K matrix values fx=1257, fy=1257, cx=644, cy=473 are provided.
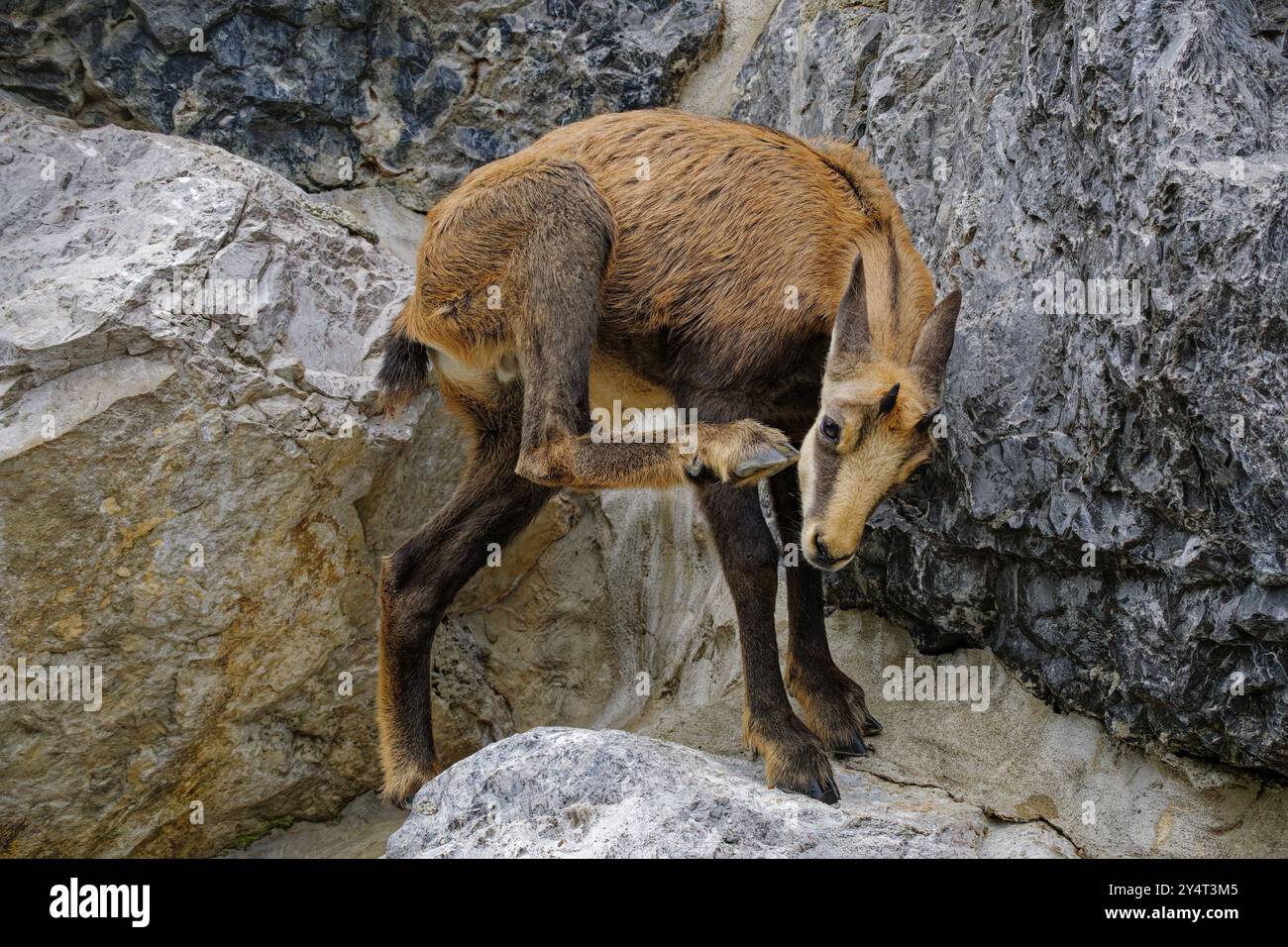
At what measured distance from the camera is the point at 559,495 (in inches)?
266

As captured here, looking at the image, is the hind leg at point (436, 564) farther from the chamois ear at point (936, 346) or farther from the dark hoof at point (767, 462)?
the chamois ear at point (936, 346)

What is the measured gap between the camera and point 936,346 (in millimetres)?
4617

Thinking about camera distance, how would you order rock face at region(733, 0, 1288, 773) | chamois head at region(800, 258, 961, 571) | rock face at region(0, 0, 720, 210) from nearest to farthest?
1. rock face at region(733, 0, 1288, 773)
2. chamois head at region(800, 258, 961, 571)
3. rock face at region(0, 0, 720, 210)

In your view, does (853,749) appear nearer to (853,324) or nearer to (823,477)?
(823,477)

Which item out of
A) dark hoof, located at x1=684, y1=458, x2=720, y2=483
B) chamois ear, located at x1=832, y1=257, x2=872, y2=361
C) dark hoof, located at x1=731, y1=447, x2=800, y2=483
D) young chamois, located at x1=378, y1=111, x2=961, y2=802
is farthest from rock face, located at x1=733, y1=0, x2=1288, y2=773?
dark hoof, located at x1=684, y1=458, x2=720, y2=483

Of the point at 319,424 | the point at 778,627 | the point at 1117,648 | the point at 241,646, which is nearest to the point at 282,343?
the point at 319,424

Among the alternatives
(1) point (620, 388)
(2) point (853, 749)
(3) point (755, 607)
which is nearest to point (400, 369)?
(1) point (620, 388)

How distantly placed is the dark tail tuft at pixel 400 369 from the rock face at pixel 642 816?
195 centimetres

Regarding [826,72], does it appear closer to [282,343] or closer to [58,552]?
[282,343]

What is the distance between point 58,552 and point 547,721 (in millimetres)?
2576

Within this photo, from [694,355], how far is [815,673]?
1.44 m

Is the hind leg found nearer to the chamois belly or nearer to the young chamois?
the young chamois

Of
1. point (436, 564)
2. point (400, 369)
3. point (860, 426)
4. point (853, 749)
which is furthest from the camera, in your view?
point (400, 369)

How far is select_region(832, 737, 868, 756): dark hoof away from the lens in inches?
203
